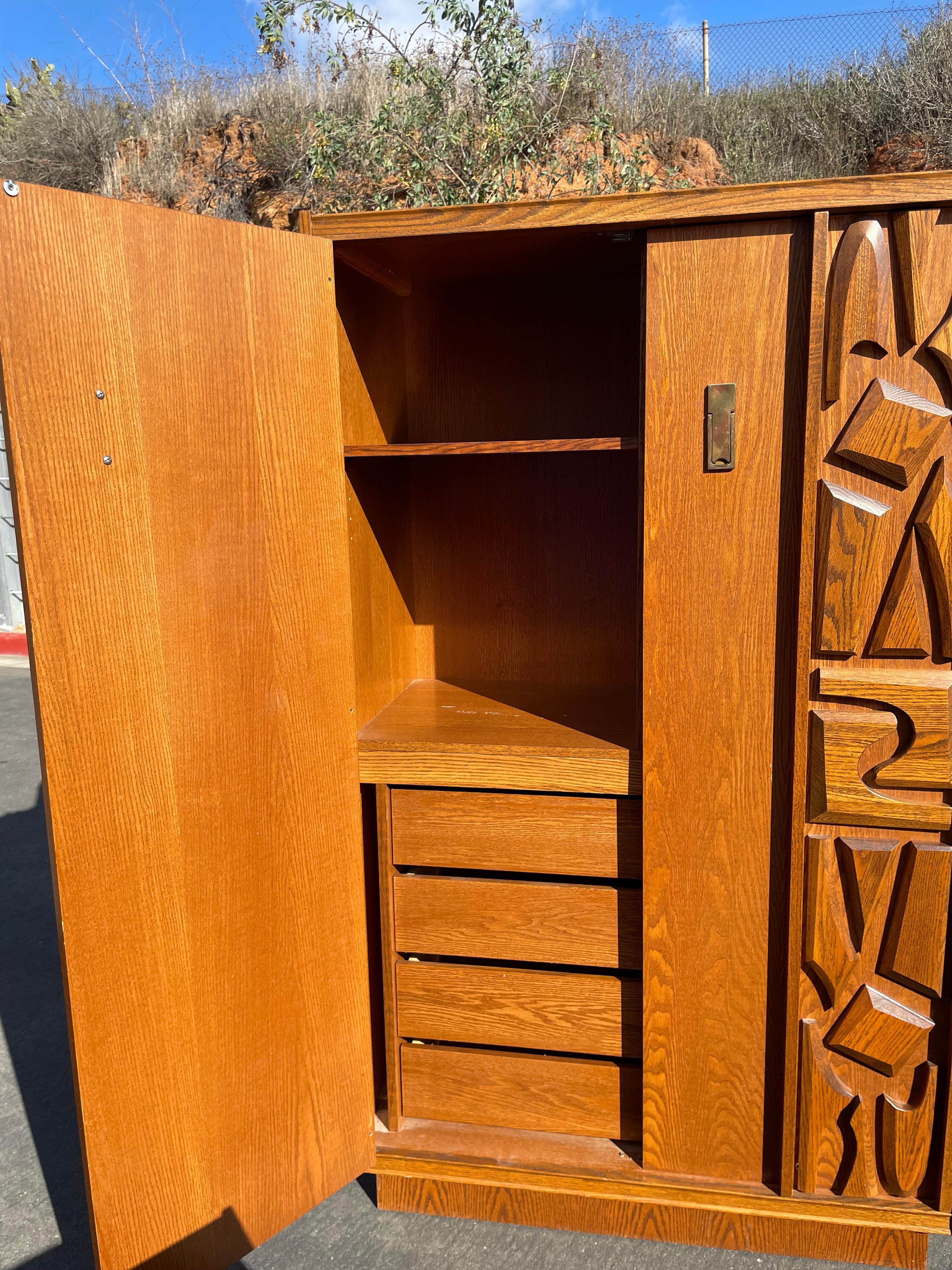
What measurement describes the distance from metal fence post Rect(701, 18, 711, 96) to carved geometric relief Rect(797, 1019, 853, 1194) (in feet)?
28.0

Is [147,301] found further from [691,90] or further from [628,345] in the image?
[691,90]

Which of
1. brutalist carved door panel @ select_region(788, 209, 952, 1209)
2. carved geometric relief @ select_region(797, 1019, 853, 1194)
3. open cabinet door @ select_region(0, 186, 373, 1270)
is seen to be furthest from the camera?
carved geometric relief @ select_region(797, 1019, 853, 1194)

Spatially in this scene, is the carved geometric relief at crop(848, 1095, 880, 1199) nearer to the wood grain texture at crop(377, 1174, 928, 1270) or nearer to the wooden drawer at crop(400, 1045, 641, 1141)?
the wood grain texture at crop(377, 1174, 928, 1270)

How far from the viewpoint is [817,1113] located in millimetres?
1637

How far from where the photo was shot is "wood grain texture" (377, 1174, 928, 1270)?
166 centimetres

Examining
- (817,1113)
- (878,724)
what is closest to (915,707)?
(878,724)

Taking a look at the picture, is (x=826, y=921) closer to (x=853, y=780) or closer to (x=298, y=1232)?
(x=853, y=780)

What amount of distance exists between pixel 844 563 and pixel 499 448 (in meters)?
0.63

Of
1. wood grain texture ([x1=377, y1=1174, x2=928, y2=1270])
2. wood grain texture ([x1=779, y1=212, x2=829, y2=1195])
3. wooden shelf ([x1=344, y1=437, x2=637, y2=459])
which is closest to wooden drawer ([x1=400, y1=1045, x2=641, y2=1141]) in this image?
wood grain texture ([x1=377, y1=1174, x2=928, y2=1270])

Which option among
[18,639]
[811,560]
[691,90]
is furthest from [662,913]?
[691,90]

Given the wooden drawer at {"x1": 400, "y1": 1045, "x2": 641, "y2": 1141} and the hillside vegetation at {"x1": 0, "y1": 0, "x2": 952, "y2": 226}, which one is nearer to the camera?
the wooden drawer at {"x1": 400, "y1": 1045, "x2": 641, "y2": 1141}

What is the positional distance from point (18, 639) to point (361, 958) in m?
6.75

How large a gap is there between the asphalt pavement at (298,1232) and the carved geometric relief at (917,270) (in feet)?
5.62

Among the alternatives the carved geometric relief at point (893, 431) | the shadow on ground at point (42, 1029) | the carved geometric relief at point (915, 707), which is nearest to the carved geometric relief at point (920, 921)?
the carved geometric relief at point (915, 707)
